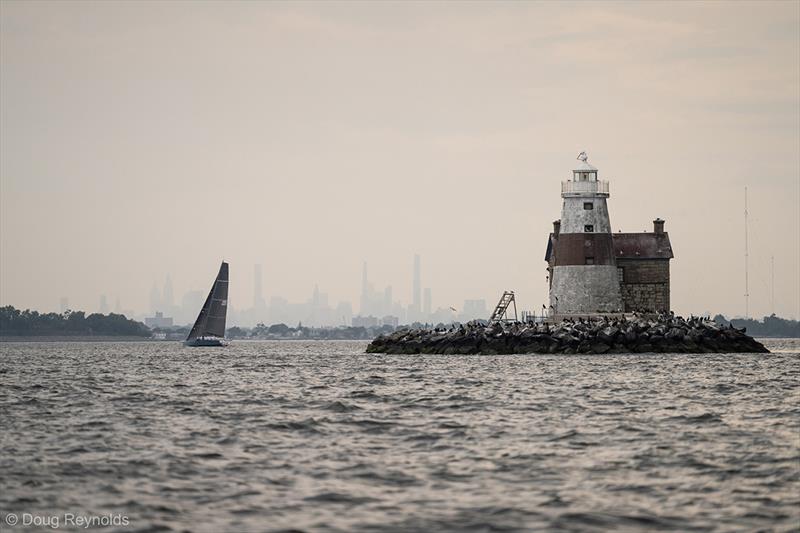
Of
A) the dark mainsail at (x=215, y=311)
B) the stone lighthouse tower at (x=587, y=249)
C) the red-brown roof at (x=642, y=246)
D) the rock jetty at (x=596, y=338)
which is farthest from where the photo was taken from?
the dark mainsail at (x=215, y=311)

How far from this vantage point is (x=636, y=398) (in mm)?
31000

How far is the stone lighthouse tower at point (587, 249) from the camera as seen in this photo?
225 feet

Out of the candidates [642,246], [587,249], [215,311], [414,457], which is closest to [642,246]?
[642,246]

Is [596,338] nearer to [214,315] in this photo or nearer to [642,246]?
[642,246]

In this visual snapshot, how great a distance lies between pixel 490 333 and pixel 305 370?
17.2 metres

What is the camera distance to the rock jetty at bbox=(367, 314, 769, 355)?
6228 cm

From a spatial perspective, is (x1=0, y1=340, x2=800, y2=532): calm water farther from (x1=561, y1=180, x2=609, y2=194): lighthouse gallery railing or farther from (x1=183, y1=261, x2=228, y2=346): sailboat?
(x1=183, y1=261, x2=228, y2=346): sailboat

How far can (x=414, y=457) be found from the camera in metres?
19.7

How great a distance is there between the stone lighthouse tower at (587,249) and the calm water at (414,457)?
32546mm

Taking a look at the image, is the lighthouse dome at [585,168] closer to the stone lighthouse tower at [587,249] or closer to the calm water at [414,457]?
the stone lighthouse tower at [587,249]

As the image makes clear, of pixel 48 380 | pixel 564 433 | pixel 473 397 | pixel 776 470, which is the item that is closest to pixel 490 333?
pixel 48 380

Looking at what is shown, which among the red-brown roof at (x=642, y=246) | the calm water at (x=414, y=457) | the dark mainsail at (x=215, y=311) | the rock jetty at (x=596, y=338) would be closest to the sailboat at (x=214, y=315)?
the dark mainsail at (x=215, y=311)

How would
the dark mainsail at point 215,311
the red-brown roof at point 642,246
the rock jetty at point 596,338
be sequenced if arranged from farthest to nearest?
the dark mainsail at point 215,311 < the red-brown roof at point 642,246 < the rock jetty at point 596,338

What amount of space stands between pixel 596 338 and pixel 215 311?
214 feet
